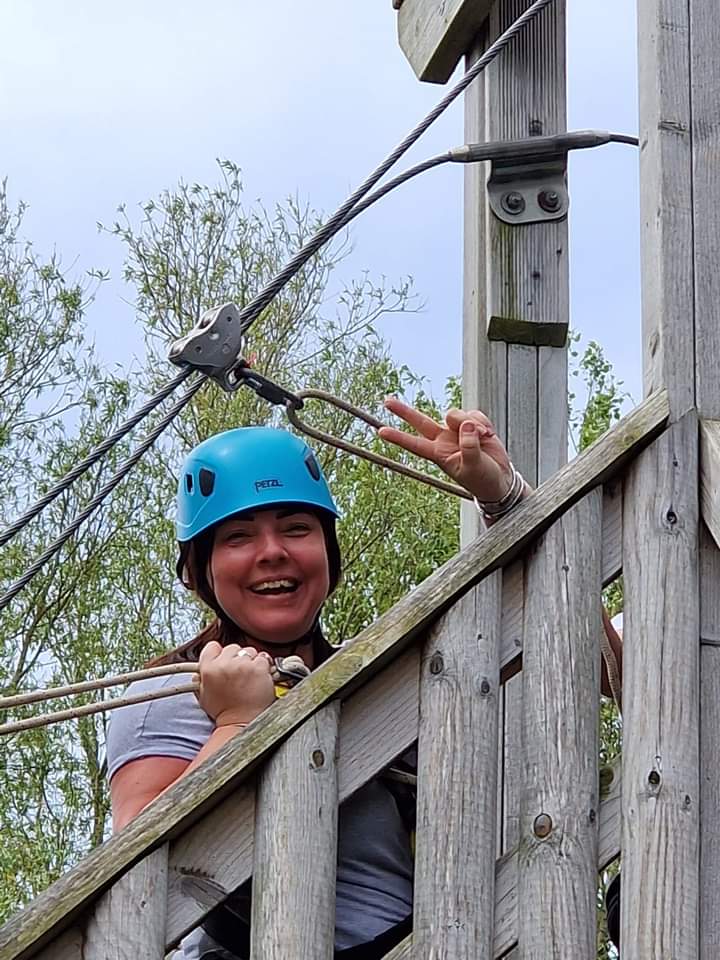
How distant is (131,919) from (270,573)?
98 centimetres

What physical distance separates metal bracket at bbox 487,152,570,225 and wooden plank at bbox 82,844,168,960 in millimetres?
1698

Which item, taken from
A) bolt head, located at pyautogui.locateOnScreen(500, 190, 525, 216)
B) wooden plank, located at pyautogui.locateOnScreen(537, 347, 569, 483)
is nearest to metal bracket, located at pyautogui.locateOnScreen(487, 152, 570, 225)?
bolt head, located at pyautogui.locateOnScreen(500, 190, 525, 216)

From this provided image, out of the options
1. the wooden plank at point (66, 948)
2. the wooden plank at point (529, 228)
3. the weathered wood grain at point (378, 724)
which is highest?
the wooden plank at point (529, 228)

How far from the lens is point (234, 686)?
7.98ft

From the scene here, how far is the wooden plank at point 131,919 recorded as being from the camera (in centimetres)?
205

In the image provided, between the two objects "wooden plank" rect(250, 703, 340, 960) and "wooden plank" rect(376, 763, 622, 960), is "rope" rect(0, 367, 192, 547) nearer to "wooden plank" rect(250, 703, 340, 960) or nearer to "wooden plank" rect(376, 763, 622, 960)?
"wooden plank" rect(250, 703, 340, 960)

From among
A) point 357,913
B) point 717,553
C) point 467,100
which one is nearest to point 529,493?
point 717,553

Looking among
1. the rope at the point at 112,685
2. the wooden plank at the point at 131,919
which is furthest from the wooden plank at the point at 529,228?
the wooden plank at the point at 131,919

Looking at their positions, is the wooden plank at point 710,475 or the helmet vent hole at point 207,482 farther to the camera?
the helmet vent hole at point 207,482

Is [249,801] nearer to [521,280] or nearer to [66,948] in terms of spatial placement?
[66,948]

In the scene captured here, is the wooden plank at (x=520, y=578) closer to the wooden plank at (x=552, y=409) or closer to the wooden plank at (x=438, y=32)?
Answer: the wooden plank at (x=552, y=409)

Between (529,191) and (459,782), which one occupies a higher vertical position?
(529,191)

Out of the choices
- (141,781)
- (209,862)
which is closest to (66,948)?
(209,862)

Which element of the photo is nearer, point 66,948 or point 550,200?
point 66,948
